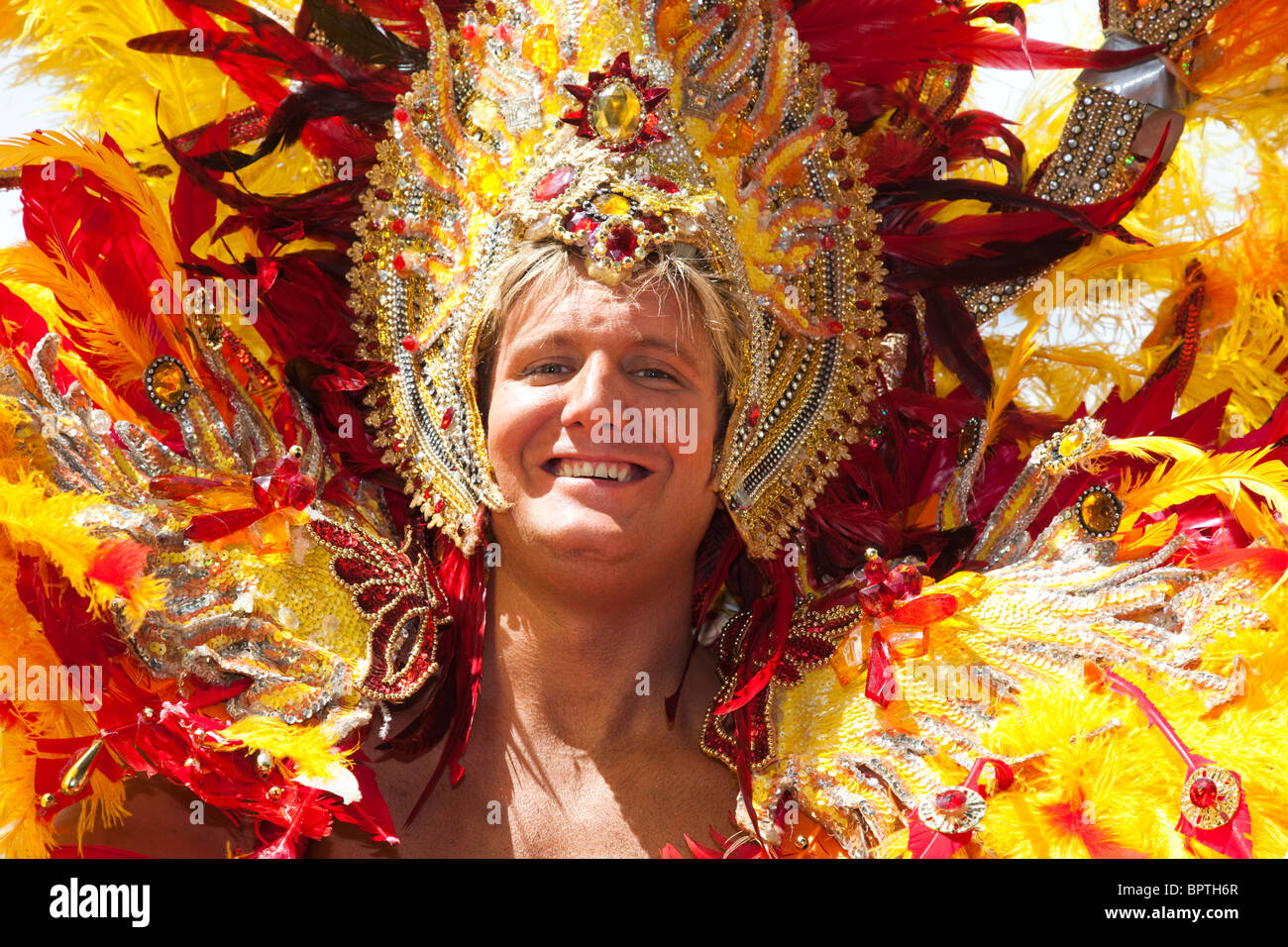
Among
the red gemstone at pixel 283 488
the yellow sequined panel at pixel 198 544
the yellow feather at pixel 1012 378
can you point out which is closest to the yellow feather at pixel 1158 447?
the yellow feather at pixel 1012 378

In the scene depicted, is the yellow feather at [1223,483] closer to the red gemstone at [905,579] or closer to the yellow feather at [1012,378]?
the yellow feather at [1012,378]

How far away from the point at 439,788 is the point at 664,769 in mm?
466

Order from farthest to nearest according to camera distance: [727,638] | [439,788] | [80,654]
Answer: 1. [727,638]
2. [439,788]
3. [80,654]

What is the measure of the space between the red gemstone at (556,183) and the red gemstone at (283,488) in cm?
73

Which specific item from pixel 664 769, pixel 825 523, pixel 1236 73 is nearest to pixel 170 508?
pixel 664 769

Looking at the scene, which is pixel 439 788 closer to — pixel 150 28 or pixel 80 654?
pixel 80 654

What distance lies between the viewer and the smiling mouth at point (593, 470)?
314cm

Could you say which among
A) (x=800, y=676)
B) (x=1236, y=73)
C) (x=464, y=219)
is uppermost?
(x=1236, y=73)

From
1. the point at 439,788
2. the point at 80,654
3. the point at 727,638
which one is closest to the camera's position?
the point at 80,654

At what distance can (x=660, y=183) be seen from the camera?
3184 millimetres

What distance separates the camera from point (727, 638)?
354 cm

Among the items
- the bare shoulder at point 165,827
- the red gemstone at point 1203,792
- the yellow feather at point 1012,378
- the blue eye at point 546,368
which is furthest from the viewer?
the yellow feather at point 1012,378

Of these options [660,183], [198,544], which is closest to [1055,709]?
[660,183]

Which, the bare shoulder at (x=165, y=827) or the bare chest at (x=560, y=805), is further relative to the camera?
the bare chest at (x=560, y=805)
